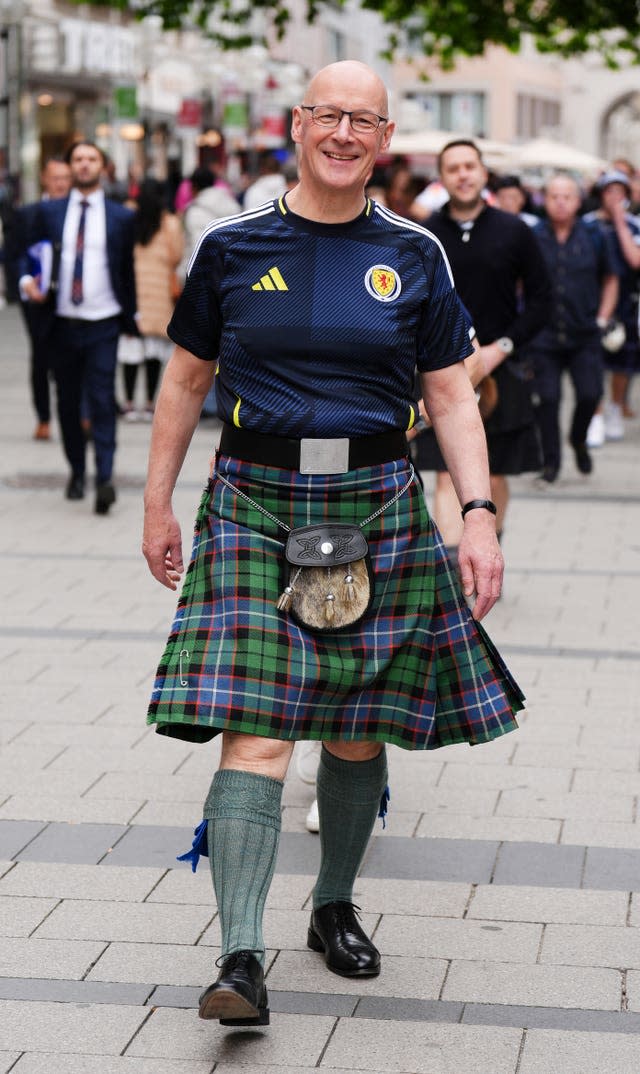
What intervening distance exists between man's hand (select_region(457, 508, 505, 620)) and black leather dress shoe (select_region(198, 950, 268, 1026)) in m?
0.82

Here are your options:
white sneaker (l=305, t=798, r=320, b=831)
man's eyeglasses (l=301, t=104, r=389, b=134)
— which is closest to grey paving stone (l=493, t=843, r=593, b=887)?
white sneaker (l=305, t=798, r=320, b=831)

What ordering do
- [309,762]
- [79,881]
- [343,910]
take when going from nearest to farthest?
[343,910] → [79,881] → [309,762]

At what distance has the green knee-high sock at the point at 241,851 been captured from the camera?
11.6 feet

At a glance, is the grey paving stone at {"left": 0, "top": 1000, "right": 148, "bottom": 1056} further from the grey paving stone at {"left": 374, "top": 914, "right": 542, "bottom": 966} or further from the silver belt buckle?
the silver belt buckle

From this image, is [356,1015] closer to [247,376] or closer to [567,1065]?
[567,1065]

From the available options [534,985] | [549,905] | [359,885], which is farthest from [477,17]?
[534,985]

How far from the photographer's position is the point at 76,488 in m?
10.5

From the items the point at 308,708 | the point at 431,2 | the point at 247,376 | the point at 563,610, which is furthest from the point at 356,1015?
the point at 431,2

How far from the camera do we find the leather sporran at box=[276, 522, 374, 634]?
3.64 m

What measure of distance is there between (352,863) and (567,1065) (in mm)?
688

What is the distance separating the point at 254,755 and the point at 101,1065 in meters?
0.62

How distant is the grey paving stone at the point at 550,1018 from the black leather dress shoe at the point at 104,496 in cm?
636

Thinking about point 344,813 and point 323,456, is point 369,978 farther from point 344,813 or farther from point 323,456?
point 323,456

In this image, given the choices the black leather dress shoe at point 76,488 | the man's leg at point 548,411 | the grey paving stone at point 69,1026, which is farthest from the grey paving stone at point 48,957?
the man's leg at point 548,411
